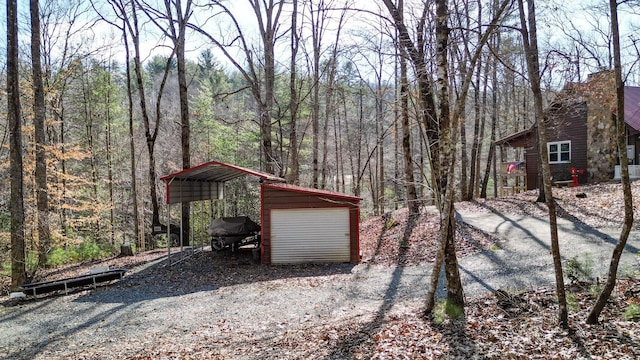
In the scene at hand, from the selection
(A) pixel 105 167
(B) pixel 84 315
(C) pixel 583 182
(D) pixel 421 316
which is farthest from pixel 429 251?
(A) pixel 105 167

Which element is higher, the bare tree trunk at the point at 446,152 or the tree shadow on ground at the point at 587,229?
the bare tree trunk at the point at 446,152

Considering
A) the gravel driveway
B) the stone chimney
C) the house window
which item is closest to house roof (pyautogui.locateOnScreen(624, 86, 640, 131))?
the stone chimney

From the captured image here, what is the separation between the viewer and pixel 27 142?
13.7 meters

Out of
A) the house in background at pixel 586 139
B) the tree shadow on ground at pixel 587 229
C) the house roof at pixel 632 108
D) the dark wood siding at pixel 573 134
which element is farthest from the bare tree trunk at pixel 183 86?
the house roof at pixel 632 108

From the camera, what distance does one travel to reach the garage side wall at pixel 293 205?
41.1 ft

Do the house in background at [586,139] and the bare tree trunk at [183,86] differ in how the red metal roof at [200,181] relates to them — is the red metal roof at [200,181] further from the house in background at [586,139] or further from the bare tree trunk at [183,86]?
the house in background at [586,139]

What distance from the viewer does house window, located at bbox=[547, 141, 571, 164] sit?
64.7 ft

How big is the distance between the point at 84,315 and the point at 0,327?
4.61 ft

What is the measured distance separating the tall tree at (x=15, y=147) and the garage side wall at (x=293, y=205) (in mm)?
6462

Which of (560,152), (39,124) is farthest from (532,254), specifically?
(39,124)

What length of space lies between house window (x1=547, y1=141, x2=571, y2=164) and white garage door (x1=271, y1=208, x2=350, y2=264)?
44.7ft

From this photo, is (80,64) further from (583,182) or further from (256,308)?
(583,182)

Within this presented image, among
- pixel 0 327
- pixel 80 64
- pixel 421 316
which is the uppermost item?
pixel 80 64

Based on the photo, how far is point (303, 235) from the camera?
12641mm
